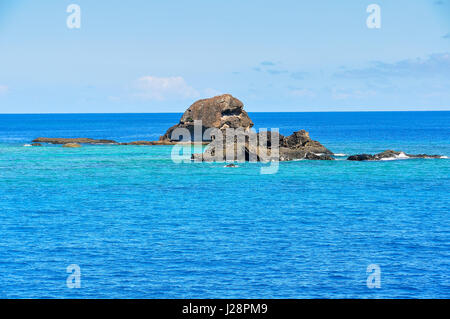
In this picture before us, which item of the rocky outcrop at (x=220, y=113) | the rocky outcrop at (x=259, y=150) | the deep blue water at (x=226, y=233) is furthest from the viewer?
the rocky outcrop at (x=220, y=113)

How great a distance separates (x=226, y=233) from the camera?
4462 centimetres

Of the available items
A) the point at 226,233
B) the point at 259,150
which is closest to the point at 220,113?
the point at 259,150

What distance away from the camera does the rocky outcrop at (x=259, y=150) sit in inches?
3824

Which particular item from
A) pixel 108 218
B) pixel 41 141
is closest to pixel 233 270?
pixel 108 218

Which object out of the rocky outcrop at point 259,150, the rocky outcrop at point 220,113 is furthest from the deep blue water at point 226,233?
the rocky outcrop at point 220,113

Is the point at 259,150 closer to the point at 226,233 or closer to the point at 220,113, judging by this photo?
the point at 220,113

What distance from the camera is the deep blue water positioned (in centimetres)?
3275

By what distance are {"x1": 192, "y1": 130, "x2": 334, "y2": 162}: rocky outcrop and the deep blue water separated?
12985 millimetres

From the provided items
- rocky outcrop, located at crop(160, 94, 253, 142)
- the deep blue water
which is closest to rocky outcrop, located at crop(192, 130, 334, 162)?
the deep blue water

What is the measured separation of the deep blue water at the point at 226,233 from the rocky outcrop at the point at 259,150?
42.6 ft

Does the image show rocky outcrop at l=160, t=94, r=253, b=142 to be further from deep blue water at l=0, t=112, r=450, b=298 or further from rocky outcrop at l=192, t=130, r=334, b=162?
deep blue water at l=0, t=112, r=450, b=298

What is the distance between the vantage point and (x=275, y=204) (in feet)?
191

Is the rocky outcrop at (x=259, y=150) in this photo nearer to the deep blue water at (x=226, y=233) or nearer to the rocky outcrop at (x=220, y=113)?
the deep blue water at (x=226, y=233)

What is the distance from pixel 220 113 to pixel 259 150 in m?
40.3
